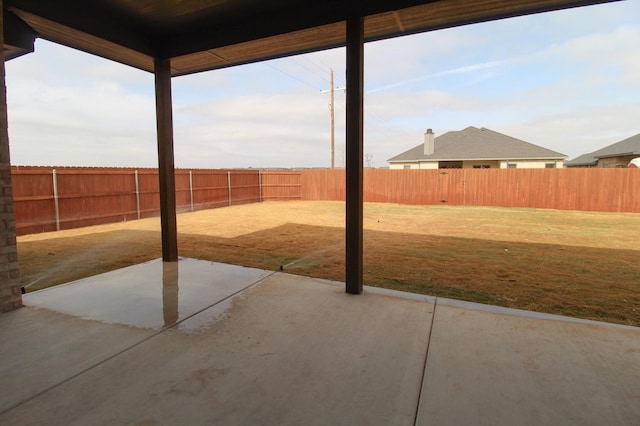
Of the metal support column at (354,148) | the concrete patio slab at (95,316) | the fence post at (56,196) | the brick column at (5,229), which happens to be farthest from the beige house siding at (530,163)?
the brick column at (5,229)

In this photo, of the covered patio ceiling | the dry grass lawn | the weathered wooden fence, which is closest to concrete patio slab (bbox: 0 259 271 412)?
the dry grass lawn

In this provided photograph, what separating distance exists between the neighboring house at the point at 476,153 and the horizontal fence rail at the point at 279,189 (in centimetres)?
659

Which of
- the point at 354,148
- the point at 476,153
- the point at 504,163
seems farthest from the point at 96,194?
the point at 504,163

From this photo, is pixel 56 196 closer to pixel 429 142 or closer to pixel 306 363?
pixel 306 363

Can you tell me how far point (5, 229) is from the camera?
114 inches

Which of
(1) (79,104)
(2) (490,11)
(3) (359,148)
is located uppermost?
(1) (79,104)

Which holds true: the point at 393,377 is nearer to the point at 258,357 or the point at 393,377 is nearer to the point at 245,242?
the point at 258,357

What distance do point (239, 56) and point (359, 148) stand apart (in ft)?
7.90

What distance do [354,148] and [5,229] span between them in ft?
11.2

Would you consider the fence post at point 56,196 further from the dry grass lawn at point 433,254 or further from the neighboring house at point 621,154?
the neighboring house at point 621,154

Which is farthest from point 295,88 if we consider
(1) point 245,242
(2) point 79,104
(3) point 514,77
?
(1) point 245,242

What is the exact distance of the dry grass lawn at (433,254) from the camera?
409cm

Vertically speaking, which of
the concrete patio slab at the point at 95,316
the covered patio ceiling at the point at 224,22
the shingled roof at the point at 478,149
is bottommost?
the concrete patio slab at the point at 95,316

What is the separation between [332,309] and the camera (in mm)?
3043
